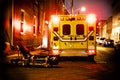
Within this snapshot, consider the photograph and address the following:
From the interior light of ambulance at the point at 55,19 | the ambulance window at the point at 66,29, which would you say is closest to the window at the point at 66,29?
the ambulance window at the point at 66,29

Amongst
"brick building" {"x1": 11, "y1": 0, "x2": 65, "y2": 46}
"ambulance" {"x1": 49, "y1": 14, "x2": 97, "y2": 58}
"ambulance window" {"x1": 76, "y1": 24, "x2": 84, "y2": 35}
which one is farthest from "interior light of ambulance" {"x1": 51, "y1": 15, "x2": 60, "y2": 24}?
"brick building" {"x1": 11, "y1": 0, "x2": 65, "y2": 46}

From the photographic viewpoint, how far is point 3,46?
792 inches

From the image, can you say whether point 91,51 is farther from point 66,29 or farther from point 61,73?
point 61,73

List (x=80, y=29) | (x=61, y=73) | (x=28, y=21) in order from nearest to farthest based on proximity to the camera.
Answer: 1. (x=61, y=73)
2. (x=80, y=29)
3. (x=28, y=21)

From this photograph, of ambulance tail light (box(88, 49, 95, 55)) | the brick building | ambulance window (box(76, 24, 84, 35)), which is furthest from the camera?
the brick building

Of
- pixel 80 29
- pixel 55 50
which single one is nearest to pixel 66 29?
pixel 80 29

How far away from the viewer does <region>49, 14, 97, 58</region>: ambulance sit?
18328mm

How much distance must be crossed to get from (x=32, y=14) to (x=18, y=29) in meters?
6.29

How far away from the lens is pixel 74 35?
61.3 ft

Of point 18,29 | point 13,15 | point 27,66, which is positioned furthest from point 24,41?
point 27,66

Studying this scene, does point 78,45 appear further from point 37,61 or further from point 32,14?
point 32,14

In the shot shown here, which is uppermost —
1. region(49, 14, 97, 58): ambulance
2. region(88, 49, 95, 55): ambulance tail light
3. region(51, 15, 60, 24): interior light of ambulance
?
region(51, 15, 60, 24): interior light of ambulance

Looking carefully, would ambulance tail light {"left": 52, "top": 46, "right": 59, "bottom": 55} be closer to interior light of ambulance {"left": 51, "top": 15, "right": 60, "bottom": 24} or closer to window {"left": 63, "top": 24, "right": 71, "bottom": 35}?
window {"left": 63, "top": 24, "right": 71, "bottom": 35}

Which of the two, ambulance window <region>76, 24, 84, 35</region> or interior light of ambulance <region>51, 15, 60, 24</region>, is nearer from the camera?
interior light of ambulance <region>51, 15, 60, 24</region>
